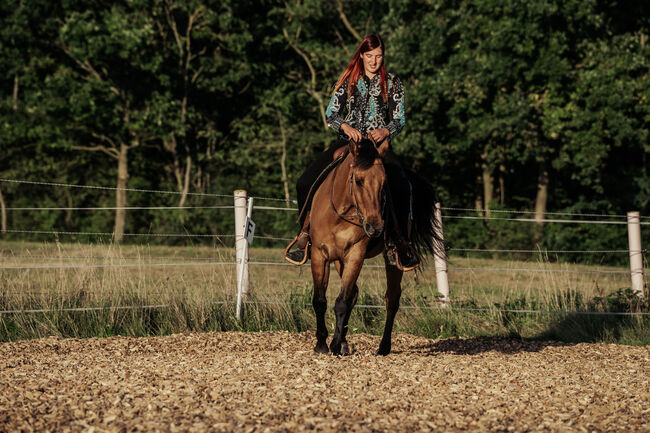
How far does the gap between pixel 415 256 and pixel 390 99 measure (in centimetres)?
150

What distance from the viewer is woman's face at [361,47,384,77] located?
699 cm

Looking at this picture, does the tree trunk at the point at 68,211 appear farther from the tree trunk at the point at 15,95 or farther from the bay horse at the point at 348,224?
the bay horse at the point at 348,224

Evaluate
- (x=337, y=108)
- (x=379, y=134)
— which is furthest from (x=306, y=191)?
(x=379, y=134)

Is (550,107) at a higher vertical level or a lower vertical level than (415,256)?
higher

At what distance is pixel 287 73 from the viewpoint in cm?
2950

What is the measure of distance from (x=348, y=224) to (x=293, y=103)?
902 inches

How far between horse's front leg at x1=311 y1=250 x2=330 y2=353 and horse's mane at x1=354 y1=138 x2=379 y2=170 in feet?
3.08

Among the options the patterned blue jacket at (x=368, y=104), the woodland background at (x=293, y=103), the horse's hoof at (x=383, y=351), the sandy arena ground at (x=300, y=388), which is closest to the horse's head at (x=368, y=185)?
the patterned blue jacket at (x=368, y=104)

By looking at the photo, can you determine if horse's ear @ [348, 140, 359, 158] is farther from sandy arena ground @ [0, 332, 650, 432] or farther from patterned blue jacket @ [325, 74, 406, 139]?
sandy arena ground @ [0, 332, 650, 432]

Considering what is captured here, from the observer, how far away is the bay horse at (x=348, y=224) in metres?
6.04

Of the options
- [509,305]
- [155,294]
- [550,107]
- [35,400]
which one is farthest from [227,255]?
[550,107]

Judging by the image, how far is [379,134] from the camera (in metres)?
6.57

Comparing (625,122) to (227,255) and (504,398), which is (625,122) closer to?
(227,255)

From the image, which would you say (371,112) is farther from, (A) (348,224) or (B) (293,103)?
(B) (293,103)
